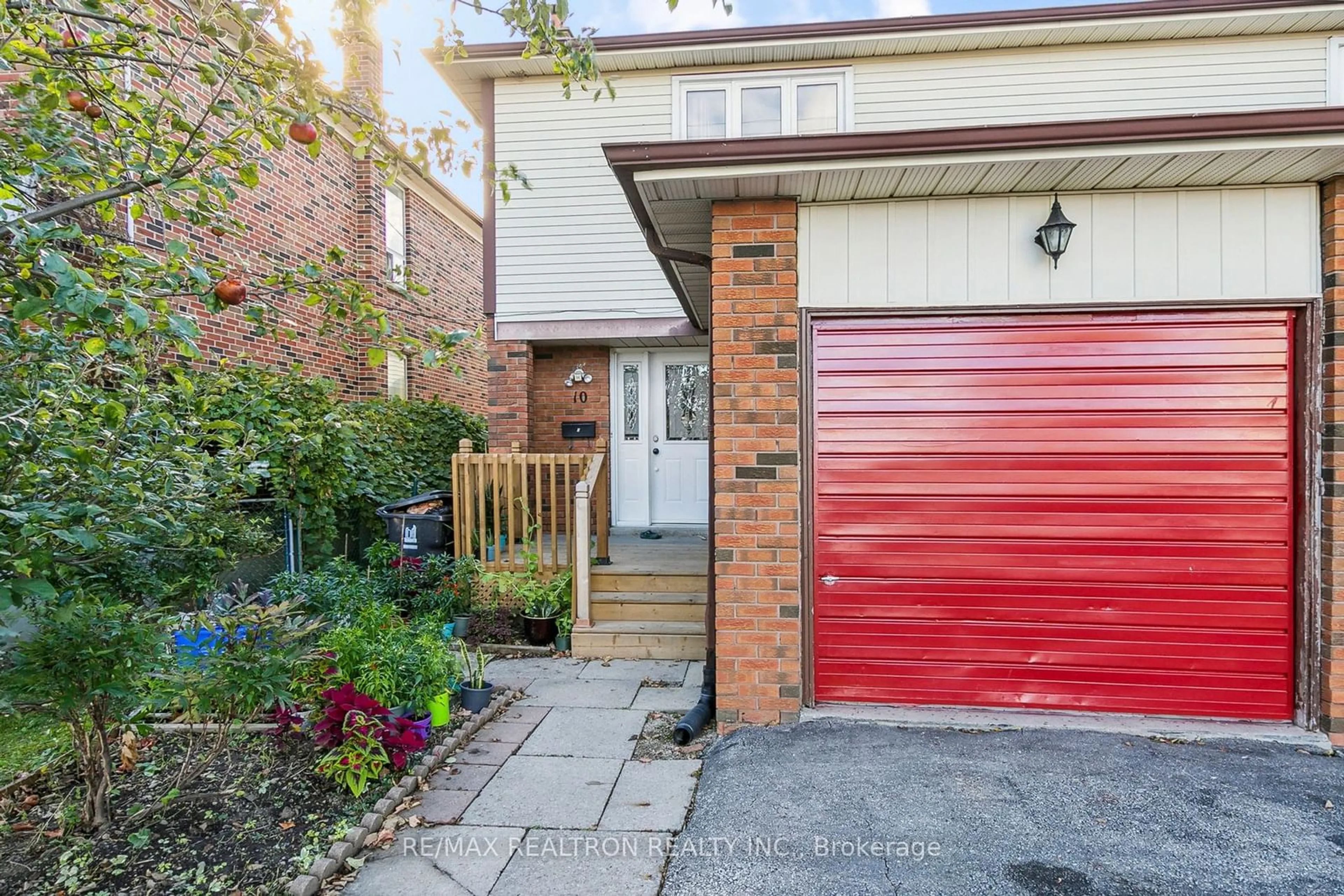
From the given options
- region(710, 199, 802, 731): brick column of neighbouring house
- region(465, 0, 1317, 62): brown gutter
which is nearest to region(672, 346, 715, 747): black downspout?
region(710, 199, 802, 731): brick column of neighbouring house

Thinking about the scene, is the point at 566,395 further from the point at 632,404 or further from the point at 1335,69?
the point at 1335,69

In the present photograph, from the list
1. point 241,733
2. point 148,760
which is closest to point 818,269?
point 241,733

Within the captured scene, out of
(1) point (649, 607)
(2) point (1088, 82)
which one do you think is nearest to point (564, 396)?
(1) point (649, 607)

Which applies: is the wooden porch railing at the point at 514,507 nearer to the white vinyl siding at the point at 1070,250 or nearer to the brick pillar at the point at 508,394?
the brick pillar at the point at 508,394

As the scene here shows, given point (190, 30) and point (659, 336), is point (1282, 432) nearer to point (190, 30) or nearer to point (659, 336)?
point (659, 336)

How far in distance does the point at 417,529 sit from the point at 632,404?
9.88 ft

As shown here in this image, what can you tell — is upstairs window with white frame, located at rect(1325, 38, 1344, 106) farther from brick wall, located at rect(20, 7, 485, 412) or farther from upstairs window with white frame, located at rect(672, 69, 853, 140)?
brick wall, located at rect(20, 7, 485, 412)

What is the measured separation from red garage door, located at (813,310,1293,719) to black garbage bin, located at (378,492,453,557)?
13.0 ft

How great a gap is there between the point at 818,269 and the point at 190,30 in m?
5.21

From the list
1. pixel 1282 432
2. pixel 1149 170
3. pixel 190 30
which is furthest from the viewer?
pixel 190 30

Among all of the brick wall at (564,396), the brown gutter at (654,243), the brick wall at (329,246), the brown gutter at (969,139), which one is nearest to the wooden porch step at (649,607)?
the brick wall at (329,246)

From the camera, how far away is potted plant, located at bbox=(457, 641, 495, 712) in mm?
4273

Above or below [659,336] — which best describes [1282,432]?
below

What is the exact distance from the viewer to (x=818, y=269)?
379 centimetres
